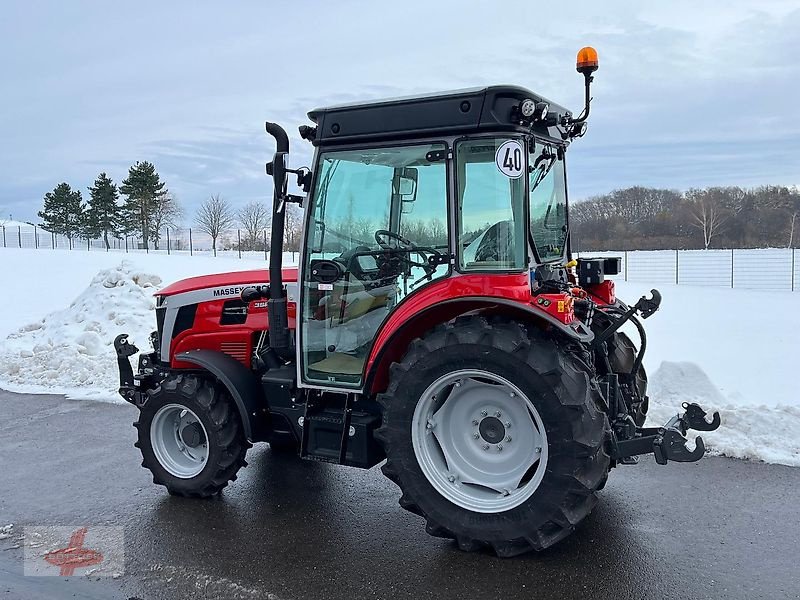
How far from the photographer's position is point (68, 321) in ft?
37.9

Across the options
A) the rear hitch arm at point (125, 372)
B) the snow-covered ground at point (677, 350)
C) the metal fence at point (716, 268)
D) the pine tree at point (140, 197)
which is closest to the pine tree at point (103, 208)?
the pine tree at point (140, 197)

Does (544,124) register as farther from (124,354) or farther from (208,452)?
(124,354)

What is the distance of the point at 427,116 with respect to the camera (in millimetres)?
4004

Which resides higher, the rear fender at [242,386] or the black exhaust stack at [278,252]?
the black exhaust stack at [278,252]

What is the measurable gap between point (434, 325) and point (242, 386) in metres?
1.55

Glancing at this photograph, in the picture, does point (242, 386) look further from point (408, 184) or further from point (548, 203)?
point (548, 203)

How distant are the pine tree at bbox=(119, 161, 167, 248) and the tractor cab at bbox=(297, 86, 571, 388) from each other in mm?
55391

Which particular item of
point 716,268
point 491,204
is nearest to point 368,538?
point 491,204

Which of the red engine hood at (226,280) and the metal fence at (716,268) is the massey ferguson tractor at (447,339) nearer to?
the red engine hood at (226,280)

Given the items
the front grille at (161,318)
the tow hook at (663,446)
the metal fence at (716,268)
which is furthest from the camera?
the metal fence at (716,268)

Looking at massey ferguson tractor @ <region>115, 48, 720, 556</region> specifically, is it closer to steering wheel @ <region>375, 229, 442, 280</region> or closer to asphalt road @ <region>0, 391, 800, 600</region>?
steering wheel @ <region>375, 229, 442, 280</region>

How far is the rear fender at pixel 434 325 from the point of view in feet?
12.3

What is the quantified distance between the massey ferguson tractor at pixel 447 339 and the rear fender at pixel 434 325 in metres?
0.01

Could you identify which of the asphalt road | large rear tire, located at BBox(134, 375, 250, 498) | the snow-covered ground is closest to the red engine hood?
large rear tire, located at BBox(134, 375, 250, 498)
